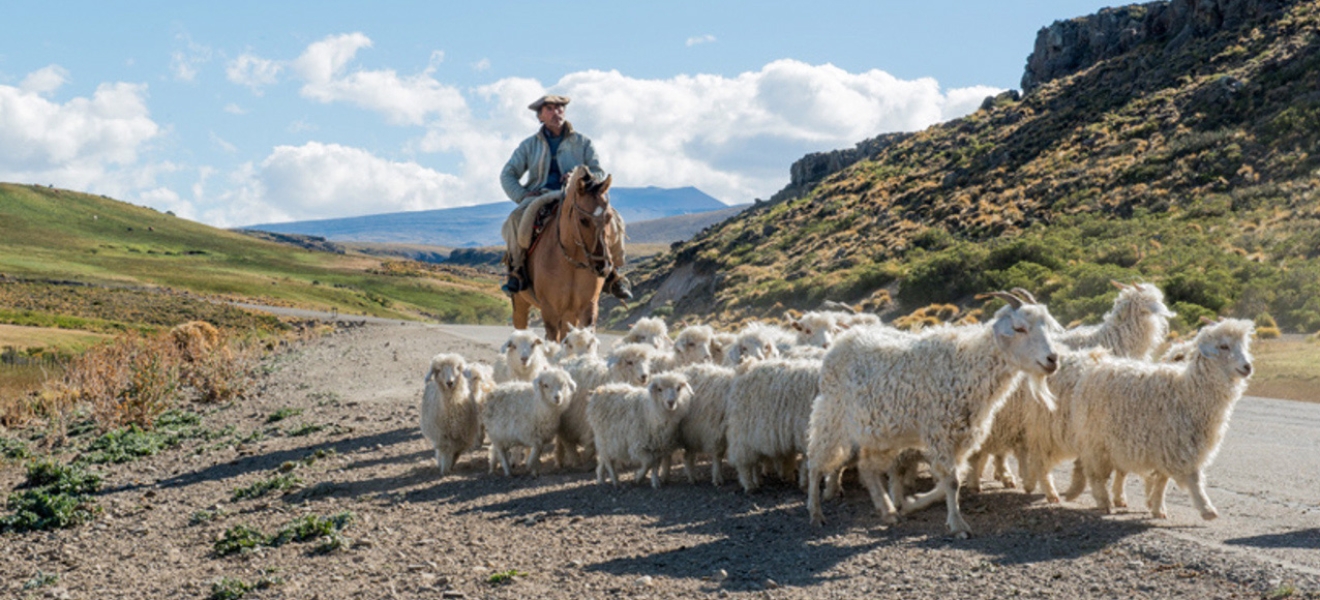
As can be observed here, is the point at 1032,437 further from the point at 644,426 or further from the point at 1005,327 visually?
the point at 644,426

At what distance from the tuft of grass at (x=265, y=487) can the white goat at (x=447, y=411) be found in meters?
1.36

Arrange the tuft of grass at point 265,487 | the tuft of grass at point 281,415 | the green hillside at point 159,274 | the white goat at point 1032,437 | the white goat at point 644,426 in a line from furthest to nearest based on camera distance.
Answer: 1. the green hillside at point 159,274
2. the tuft of grass at point 281,415
3. the tuft of grass at point 265,487
4. the white goat at point 644,426
5. the white goat at point 1032,437

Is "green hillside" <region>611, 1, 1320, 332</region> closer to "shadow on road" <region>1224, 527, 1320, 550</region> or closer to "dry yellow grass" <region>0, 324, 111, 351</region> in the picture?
"shadow on road" <region>1224, 527, 1320, 550</region>

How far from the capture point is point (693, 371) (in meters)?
10.5

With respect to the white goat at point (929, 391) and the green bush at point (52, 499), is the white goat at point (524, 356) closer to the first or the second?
the green bush at point (52, 499)

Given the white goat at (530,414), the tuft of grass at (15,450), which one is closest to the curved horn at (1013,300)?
the white goat at (530,414)

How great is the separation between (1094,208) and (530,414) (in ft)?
109

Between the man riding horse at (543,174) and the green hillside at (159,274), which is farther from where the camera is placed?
the green hillside at (159,274)

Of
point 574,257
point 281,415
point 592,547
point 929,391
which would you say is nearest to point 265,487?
point 592,547

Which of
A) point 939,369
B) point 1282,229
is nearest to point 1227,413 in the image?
point 939,369

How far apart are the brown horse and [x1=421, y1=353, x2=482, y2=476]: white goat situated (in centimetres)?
279

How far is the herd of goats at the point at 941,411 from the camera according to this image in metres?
7.68

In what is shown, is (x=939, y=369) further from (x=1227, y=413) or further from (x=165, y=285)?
(x=165, y=285)

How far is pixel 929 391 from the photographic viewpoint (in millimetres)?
7754
